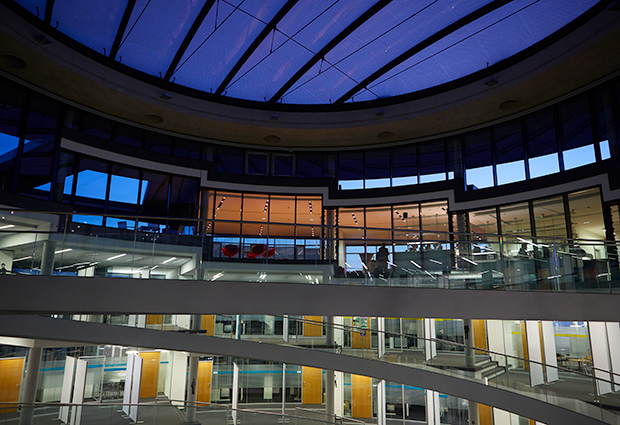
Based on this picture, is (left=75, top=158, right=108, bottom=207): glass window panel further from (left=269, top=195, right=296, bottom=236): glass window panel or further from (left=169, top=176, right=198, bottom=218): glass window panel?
(left=269, top=195, right=296, bottom=236): glass window panel

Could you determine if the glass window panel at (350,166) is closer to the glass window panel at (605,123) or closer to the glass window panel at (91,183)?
the glass window panel at (605,123)

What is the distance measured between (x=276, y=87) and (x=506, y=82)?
8204 millimetres

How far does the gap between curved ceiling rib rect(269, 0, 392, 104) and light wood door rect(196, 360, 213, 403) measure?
13.5m

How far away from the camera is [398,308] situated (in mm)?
9648

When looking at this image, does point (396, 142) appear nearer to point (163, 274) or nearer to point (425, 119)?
point (425, 119)

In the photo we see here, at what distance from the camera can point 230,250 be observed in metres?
9.74

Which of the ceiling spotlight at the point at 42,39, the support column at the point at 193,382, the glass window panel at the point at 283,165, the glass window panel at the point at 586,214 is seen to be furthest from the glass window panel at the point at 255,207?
the glass window panel at the point at 586,214

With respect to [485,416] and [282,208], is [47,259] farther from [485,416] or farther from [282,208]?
[485,416]

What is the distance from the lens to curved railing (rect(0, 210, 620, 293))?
8.70m

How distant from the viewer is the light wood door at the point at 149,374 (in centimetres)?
2298

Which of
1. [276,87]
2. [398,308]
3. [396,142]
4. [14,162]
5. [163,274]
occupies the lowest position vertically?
[398,308]

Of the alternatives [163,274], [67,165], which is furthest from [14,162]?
[163,274]

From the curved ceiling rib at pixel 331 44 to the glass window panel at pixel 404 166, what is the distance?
578 centimetres

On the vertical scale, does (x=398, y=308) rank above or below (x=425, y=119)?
below
